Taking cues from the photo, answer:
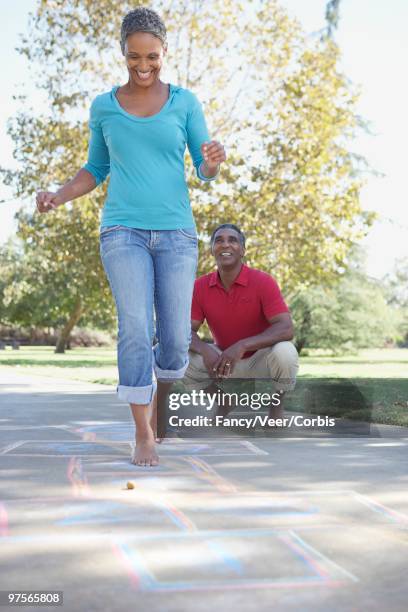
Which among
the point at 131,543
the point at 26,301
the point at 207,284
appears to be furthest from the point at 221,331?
the point at 26,301

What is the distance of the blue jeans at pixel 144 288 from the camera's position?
15.4 ft

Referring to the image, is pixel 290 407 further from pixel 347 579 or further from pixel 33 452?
pixel 347 579

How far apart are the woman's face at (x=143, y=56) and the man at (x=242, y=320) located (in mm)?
1774

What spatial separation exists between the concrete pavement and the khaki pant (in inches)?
26.5

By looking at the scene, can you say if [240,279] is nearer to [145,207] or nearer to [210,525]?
[145,207]

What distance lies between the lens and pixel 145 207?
4758mm

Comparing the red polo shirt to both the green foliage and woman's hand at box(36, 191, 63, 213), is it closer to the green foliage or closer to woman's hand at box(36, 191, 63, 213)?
woman's hand at box(36, 191, 63, 213)

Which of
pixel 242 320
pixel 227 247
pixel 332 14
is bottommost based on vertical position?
pixel 242 320

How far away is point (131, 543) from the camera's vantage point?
3.02 m

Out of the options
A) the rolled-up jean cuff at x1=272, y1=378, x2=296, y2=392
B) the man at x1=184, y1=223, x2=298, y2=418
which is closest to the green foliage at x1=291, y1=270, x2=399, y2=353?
the man at x1=184, y1=223, x2=298, y2=418

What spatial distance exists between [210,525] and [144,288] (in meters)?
1.73

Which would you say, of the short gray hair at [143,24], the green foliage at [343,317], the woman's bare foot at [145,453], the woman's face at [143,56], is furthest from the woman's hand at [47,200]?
the green foliage at [343,317]

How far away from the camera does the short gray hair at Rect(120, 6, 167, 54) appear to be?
4762mm

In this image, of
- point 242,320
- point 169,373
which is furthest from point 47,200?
point 242,320
